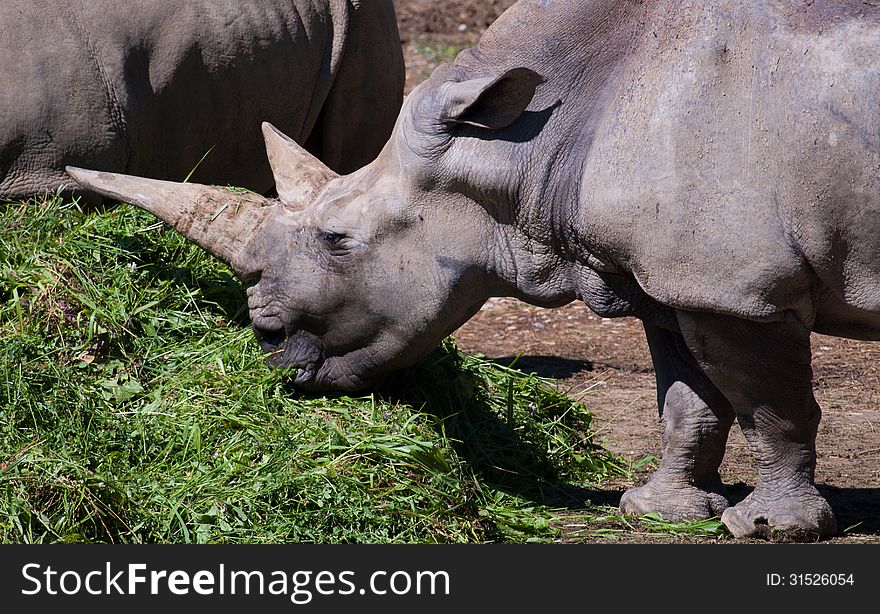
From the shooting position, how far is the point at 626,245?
4.61 m

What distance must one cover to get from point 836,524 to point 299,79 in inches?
136

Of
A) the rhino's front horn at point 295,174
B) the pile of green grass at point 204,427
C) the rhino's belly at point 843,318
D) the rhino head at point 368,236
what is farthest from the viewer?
the rhino's front horn at point 295,174

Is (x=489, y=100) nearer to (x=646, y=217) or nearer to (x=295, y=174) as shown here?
(x=646, y=217)

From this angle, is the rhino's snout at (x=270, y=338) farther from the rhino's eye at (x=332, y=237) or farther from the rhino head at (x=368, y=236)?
the rhino's eye at (x=332, y=237)

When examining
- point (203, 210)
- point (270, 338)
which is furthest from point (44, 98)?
point (270, 338)

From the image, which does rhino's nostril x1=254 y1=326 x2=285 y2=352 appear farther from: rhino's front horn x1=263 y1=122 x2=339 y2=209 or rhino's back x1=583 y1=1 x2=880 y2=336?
rhino's back x1=583 y1=1 x2=880 y2=336

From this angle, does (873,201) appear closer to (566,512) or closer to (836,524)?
(836,524)

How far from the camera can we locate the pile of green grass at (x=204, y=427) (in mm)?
4484

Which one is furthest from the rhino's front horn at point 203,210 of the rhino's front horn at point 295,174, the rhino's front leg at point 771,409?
the rhino's front leg at point 771,409

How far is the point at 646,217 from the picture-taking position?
4500 mm

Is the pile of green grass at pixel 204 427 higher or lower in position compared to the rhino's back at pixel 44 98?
lower

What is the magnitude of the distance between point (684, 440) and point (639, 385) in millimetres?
2229

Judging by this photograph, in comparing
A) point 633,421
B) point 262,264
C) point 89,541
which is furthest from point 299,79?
point 89,541

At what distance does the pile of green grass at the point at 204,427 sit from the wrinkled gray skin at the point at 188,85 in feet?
1.15
